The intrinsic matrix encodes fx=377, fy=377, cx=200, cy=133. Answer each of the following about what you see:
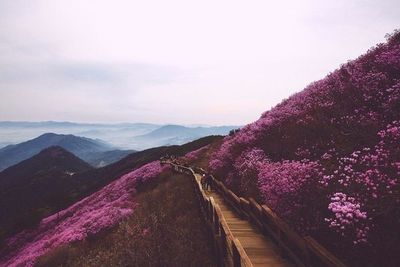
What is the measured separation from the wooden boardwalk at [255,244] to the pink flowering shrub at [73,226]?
12.9 m

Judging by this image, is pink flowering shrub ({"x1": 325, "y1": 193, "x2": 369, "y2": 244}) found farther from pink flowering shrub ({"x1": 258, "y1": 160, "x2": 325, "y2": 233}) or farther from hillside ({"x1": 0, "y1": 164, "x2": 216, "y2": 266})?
hillside ({"x1": 0, "y1": 164, "x2": 216, "y2": 266})

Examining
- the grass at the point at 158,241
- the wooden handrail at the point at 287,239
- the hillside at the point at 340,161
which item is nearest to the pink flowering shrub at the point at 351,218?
the hillside at the point at 340,161

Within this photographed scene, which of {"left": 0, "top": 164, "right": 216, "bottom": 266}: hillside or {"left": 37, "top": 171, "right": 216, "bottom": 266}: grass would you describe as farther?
{"left": 0, "top": 164, "right": 216, "bottom": 266}: hillside

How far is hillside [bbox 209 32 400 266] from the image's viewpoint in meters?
8.52

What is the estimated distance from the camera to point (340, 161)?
11.9m

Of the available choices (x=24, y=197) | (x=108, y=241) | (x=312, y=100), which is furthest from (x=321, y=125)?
(x=24, y=197)

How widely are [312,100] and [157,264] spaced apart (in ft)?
45.4

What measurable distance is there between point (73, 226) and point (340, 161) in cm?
2362

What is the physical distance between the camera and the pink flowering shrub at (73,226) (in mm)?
24938

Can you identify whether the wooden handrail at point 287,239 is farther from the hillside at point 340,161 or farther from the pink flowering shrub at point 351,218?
the pink flowering shrub at point 351,218

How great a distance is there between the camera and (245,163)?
1897 cm

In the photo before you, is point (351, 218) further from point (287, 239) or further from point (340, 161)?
point (340, 161)

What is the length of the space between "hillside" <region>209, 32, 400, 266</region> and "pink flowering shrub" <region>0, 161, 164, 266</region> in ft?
27.2

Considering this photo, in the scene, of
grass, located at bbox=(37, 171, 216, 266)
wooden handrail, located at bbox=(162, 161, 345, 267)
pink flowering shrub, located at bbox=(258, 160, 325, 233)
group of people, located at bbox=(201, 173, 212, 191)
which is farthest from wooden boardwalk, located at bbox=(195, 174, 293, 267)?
group of people, located at bbox=(201, 173, 212, 191)
